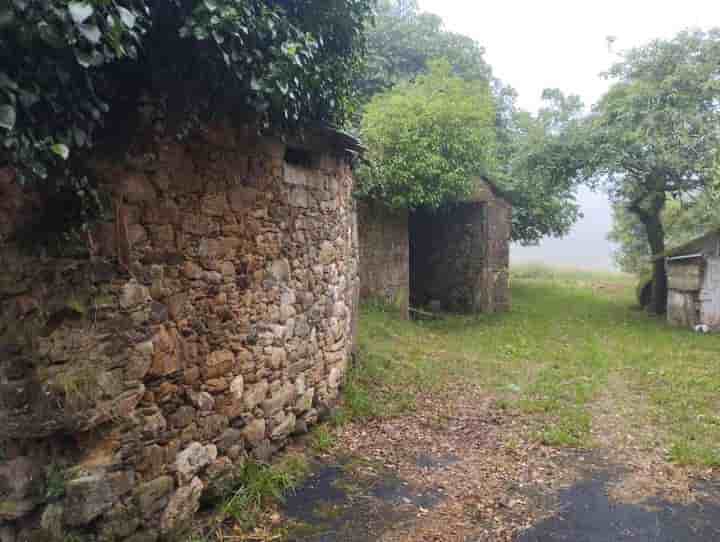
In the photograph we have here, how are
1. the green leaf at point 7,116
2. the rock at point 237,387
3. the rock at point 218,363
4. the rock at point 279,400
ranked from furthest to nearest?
the rock at point 279,400 < the rock at point 237,387 < the rock at point 218,363 < the green leaf at point 7,116

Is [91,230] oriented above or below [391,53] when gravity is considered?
below

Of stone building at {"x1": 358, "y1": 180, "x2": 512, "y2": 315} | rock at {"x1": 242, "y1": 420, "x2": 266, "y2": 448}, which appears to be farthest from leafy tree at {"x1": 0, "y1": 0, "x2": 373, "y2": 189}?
stone building at {"x1": 358, "y1": 180, "x2": 512, "y2": 315}

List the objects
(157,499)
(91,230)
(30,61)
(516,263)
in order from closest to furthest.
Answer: (30,61) < (91,230) < (157,499) < (516,263)

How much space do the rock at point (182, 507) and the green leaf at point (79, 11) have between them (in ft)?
8.94

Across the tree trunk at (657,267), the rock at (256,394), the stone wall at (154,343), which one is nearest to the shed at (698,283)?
the tree trunk at (657,267)

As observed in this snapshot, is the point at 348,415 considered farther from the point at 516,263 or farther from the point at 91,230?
the point at 516,263

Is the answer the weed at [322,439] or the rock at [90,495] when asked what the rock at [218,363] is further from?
the weed at [322,439]

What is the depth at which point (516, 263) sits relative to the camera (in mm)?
27109

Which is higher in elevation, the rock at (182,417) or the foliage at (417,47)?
the foliage at (417,47)

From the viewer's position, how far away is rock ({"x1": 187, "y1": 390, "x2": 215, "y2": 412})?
3715 mm

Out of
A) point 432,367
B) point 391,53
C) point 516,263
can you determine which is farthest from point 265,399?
point 516,263

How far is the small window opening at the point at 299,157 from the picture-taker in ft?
16.9

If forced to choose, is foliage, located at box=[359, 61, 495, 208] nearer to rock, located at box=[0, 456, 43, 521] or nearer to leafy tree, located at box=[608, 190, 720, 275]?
leafy tree, located at box=[608, 190, 720, 275]

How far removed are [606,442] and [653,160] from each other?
940 cm
